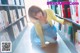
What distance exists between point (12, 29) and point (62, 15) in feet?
2.51

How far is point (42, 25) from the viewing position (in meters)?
1.87

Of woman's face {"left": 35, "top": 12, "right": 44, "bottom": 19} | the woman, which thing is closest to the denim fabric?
the woman

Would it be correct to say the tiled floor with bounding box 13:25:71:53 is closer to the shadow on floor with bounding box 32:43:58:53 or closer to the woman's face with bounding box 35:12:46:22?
the shadow on floor with bounding box 32:43:58:53

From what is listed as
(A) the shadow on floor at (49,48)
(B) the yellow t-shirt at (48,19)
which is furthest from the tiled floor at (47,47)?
(B) the yellow t-shirt at (48,19)

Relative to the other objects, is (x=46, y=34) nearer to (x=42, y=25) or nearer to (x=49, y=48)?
(x=42, y=25)

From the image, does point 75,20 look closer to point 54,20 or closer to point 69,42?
point 54,20

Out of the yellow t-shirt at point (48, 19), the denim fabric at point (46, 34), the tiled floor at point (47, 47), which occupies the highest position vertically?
the yellow t-shirt at point (48, 19)

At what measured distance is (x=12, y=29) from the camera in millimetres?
2521

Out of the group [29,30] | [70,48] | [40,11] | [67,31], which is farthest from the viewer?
[67,31]

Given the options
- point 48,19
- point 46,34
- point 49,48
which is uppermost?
point 48,19

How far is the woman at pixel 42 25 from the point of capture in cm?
179

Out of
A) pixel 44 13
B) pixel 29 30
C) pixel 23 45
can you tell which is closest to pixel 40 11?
pixel 44 13

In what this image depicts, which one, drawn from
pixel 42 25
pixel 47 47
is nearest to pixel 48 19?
pixel 42 25

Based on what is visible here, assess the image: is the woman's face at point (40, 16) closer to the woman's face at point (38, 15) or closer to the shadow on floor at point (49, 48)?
the woman's face at point (38, 15)
